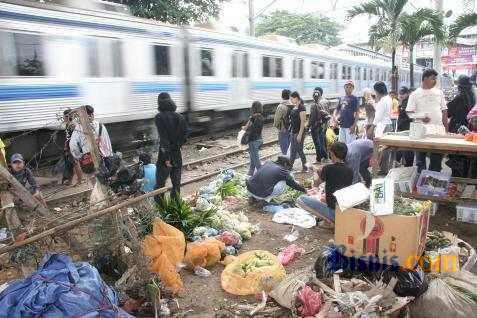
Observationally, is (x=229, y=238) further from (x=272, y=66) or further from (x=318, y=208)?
(x=272, y=66)

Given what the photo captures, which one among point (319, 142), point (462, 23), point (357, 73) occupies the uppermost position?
point (462, 23)

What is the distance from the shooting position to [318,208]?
5215 mm

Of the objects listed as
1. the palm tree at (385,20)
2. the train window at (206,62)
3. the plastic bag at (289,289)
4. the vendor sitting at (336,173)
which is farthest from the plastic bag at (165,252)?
the palm tree at (385,20)

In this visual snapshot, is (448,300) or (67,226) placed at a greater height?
(67,226)

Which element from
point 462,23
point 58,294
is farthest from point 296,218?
point 462,23

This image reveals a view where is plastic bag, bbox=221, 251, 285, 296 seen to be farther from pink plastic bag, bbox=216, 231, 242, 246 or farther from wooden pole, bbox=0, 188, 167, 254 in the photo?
wooden pole, bbox=0, 188, 167, 254

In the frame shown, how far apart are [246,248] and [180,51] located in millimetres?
7489

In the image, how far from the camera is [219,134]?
13.8 meters

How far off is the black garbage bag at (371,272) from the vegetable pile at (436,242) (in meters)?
0.71

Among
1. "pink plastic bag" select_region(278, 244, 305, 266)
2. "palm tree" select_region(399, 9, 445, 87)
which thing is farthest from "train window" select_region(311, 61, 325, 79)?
"pink plastic bag" select_region(278, 244, 305, 266)

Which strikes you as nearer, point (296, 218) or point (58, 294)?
point (58, 294)

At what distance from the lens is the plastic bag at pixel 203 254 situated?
4395mm

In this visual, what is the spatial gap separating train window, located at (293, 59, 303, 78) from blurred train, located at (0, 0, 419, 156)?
143 cm

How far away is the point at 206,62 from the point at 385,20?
6528 mm
